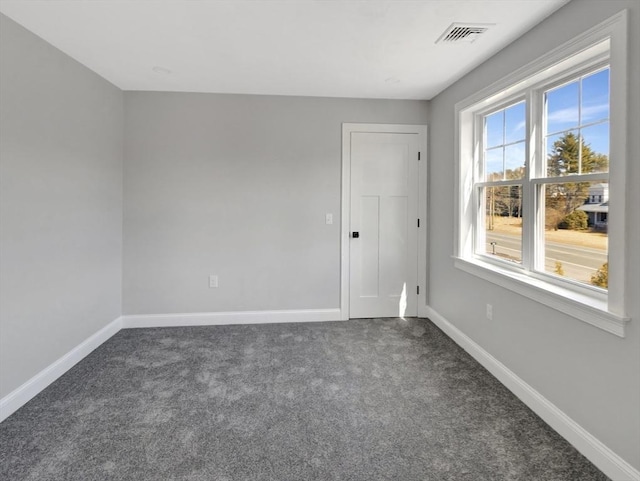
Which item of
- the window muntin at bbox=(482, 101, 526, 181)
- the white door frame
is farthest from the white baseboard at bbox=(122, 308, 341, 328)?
the window muntin at bbox=(482, 101, 526, 181)

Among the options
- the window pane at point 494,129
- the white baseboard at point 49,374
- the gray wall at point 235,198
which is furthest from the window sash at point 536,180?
the white baseboard at point 49,374

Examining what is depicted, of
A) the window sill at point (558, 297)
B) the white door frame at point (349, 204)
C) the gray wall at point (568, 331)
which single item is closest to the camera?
the gray wall at point (568, 331)

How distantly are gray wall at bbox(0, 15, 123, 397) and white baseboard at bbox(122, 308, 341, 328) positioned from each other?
1.15 ft

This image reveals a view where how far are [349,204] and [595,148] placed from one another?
2314 mm

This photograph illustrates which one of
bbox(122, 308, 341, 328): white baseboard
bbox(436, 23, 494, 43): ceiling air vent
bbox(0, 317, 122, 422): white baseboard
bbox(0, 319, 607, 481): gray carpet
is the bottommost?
bbox(0, 319, 607, 481): gray carpet

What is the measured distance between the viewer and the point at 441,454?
1.88m

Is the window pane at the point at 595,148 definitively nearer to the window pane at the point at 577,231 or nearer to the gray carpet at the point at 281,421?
the window pane at the point at 577,231

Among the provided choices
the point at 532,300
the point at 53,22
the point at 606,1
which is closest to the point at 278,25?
the point at 53,22

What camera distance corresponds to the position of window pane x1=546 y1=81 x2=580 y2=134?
213 centimetres

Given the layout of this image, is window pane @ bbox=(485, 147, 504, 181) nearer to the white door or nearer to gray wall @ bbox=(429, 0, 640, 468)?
gray wall @ bbox=(429, 0, 640, 468)

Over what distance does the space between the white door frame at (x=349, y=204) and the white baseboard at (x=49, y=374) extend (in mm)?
2370

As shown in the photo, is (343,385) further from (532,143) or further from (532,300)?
(532,143)

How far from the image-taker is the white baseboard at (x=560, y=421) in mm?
1687

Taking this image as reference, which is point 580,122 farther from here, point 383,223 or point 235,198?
point 235,198
